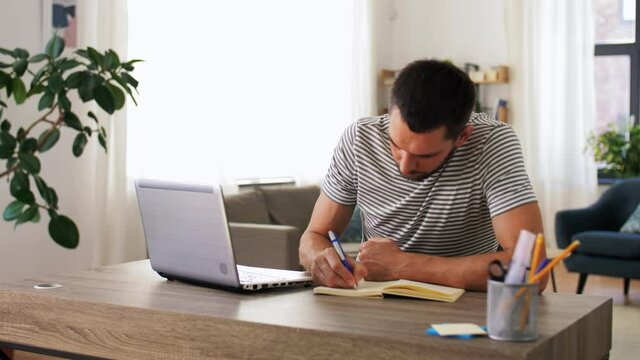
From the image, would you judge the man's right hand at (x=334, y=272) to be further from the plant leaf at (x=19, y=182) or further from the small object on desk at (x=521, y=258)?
the plant leaf at (x=19, y=182)

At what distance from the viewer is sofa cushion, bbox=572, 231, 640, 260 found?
5.24 meters

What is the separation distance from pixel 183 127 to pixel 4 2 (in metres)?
1.43

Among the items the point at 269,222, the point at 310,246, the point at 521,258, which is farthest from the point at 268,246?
the point at 521,258

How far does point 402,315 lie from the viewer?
5.37 ft

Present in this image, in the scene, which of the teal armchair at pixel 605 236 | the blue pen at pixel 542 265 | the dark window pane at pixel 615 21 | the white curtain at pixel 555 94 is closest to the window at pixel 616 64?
the dark window pane at pixel 615 21

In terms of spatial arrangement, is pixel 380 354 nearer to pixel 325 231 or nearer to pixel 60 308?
pixel 60 308

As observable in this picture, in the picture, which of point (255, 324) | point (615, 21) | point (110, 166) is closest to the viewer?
point (255, 324)

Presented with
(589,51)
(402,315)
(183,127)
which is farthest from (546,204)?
(402,315)

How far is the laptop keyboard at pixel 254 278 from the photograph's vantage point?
6.42ft

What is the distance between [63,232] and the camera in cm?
345

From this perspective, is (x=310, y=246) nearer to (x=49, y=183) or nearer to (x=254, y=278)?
(x=254, y=278)

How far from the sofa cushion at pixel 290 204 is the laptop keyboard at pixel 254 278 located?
3569mm

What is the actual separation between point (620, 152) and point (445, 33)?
6.34ft

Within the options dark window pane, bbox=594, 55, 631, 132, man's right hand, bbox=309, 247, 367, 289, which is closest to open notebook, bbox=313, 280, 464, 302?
man's right hand, bbox=309, 247, 367, 289
